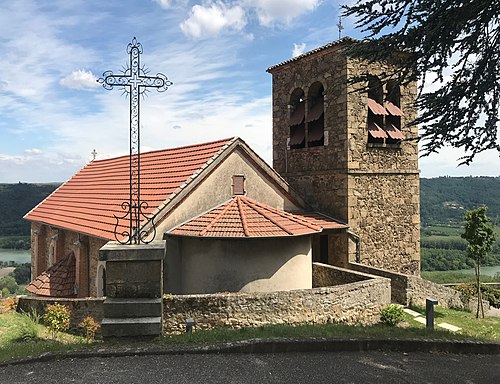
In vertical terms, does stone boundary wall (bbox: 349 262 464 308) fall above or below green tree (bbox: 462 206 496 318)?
below

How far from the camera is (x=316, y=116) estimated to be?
16.6 metres

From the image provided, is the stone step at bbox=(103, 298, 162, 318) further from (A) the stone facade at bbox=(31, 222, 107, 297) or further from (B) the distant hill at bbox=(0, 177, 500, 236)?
(B) the distant hill at bbox=(0, 177, 500, 236)

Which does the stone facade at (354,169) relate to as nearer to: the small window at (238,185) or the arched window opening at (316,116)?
the arched window opening at (316,116)

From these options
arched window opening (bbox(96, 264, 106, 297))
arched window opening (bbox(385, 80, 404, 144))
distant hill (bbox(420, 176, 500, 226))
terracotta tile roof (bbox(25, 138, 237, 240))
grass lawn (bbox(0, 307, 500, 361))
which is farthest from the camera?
distant hill (bbox(420, 176, 500, 226))

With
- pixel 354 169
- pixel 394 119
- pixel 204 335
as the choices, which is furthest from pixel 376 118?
pixel 204 335

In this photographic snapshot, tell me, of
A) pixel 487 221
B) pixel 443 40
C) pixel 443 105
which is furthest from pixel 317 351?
pixel 487 221

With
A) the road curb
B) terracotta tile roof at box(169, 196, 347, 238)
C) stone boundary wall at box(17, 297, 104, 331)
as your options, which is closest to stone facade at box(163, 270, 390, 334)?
terracotta tile roof at box(169, 196, 347, 238)

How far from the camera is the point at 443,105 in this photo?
7.04 m

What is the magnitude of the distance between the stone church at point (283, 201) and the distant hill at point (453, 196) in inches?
2958

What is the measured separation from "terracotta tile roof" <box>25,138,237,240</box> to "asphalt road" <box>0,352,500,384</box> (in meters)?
6.96

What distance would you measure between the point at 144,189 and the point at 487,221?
13.6 m

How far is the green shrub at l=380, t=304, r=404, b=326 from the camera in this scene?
10.8 metres

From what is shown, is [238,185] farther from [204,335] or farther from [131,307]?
[131,307]

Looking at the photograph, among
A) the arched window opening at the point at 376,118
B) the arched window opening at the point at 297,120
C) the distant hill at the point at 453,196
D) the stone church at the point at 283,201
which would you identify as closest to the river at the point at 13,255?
the stone church at the point at 283,201
